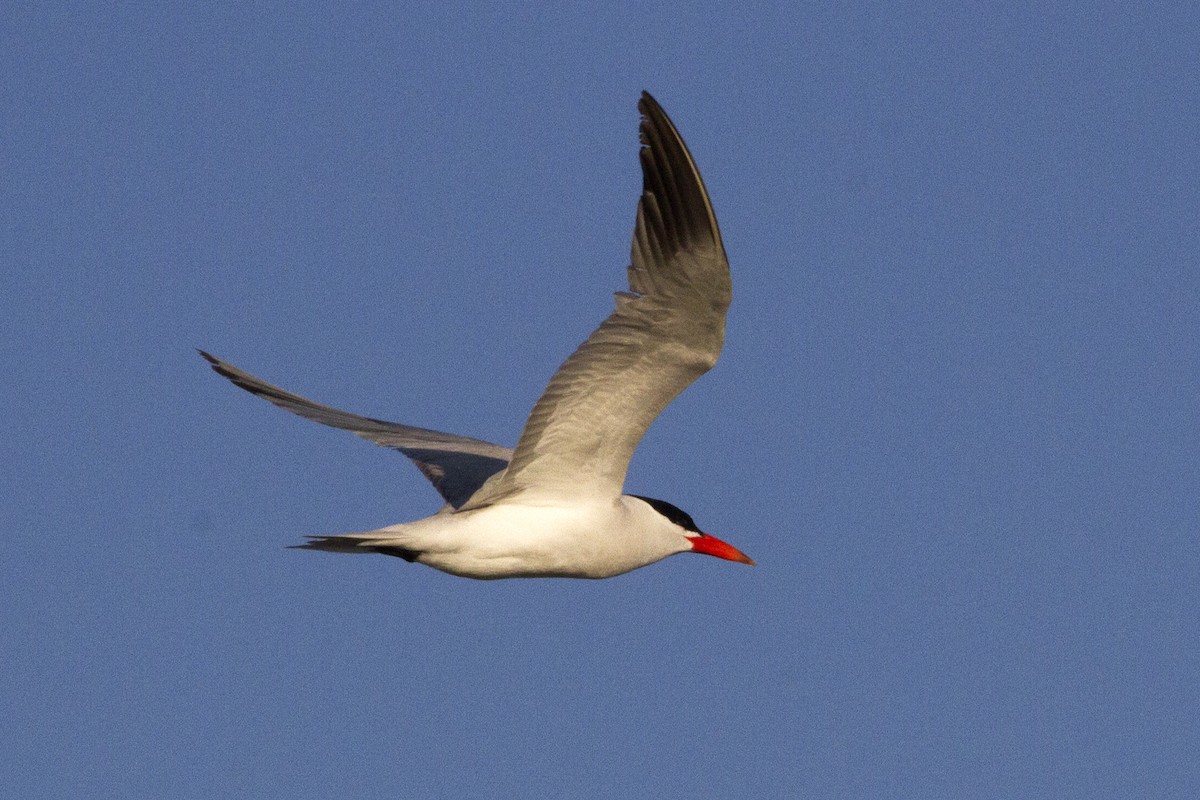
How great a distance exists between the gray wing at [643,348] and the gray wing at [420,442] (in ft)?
5.03

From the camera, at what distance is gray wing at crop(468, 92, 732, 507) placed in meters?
8.23

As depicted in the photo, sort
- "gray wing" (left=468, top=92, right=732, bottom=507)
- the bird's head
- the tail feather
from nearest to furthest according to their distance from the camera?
1. "gray wing" (left=468, top=92, right=732, bottom=507)
2. the tail feather
3. the bird's head

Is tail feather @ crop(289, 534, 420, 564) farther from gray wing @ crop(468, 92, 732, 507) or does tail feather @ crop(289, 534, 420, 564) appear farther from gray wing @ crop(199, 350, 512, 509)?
gray wing @ crop(199, 350, 512, 509)

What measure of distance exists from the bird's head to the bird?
1 centimetres

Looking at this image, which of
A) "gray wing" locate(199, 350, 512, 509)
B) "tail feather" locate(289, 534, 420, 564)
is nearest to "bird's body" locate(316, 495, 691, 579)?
"tail feather" locate(289, 534, 420, 564)

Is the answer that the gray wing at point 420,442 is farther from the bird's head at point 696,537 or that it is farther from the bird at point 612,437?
the bird's head at point 696,537

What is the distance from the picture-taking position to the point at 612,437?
962 cm

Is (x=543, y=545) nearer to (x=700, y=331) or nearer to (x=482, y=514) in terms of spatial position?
(x=482, y=514)

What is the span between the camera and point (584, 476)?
388 inches

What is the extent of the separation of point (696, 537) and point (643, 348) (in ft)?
8.26

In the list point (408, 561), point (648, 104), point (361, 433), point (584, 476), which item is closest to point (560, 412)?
point (584, 476)

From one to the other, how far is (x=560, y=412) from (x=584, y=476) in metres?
0.66

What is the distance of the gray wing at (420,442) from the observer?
1154cm

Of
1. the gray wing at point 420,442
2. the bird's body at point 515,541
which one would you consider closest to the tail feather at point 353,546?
the bird's body at point 515,541
